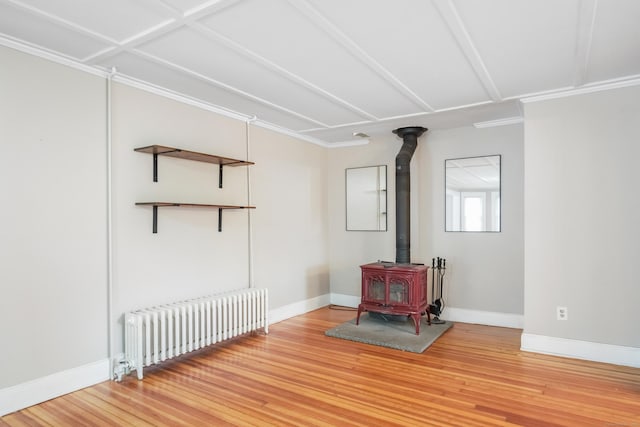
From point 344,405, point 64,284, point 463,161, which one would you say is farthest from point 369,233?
point 64,284

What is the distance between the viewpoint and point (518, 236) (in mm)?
4508

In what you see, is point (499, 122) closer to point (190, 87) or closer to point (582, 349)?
point (582, 349)

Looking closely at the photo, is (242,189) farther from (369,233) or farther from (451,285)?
(451,285)

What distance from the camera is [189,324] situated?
348 centimetres

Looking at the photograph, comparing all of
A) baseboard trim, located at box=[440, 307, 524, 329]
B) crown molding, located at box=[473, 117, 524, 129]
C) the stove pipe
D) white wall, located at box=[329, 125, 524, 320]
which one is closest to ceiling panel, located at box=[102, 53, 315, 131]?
the stove pipe

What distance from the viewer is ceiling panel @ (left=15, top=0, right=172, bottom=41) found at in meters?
2.09

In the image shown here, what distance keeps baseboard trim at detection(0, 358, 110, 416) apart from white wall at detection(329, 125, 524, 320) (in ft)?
11.3

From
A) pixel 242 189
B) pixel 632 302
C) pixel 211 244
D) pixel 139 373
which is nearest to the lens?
pixel 139 373

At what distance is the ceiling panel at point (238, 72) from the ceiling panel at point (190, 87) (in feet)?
0.61

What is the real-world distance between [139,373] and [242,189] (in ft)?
6.86

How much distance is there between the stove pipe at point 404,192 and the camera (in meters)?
4.77

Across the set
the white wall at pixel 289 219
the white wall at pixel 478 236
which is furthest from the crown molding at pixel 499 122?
the white wall at pixel 289 219

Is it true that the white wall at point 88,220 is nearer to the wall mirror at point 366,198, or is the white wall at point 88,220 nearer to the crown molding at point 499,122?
the wall mirror at point 366,198

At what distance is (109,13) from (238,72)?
40.1 inches
